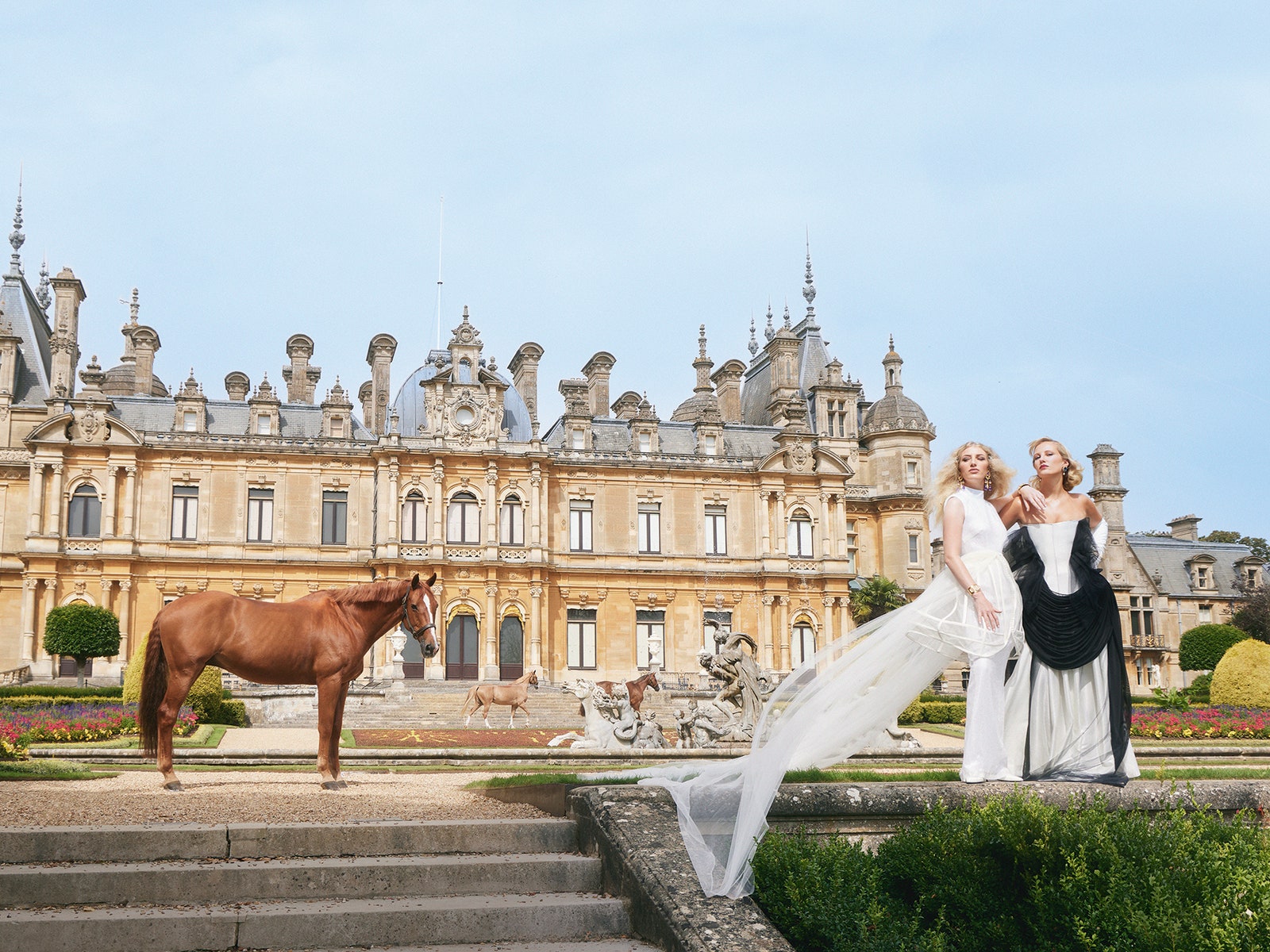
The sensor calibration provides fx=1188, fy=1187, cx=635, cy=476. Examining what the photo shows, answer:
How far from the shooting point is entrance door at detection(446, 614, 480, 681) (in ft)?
134

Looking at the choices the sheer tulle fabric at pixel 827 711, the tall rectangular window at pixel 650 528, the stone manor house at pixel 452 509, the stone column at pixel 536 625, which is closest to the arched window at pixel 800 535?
the stone manor house at pixel 452 509

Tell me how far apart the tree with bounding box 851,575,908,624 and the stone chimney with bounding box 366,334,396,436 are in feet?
62.6

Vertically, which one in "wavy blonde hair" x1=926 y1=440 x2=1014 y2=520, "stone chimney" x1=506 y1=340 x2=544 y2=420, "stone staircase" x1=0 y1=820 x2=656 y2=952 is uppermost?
"stone chimney" x1=506 y1=340 x2=544 y2=420

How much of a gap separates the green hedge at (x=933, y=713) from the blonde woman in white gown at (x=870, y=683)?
23182 mm

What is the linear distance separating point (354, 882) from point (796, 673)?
2.69m

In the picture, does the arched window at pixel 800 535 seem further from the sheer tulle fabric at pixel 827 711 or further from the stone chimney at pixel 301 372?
the sheer tulle fabric at pixel 827 711

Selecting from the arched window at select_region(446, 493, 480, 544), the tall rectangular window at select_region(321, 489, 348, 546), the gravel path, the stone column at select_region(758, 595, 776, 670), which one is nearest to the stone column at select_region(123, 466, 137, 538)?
the tall rectangular window at select_region(321, 489, 348, 546)

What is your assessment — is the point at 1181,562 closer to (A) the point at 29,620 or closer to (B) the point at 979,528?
(A) the point at 29,620

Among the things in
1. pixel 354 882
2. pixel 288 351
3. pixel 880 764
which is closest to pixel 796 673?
pixel 354 882

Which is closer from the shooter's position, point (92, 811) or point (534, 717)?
point (92, 811)

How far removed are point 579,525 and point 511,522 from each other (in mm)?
2650

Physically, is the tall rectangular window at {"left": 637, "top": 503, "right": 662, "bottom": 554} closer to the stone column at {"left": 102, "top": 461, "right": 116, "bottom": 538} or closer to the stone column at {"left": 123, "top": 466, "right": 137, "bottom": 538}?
the stone column at {"left": 123, "top": 466, "right": 137, "bottom": 538}

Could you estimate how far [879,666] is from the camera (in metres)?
6.71

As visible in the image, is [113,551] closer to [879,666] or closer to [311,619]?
[311,619]
